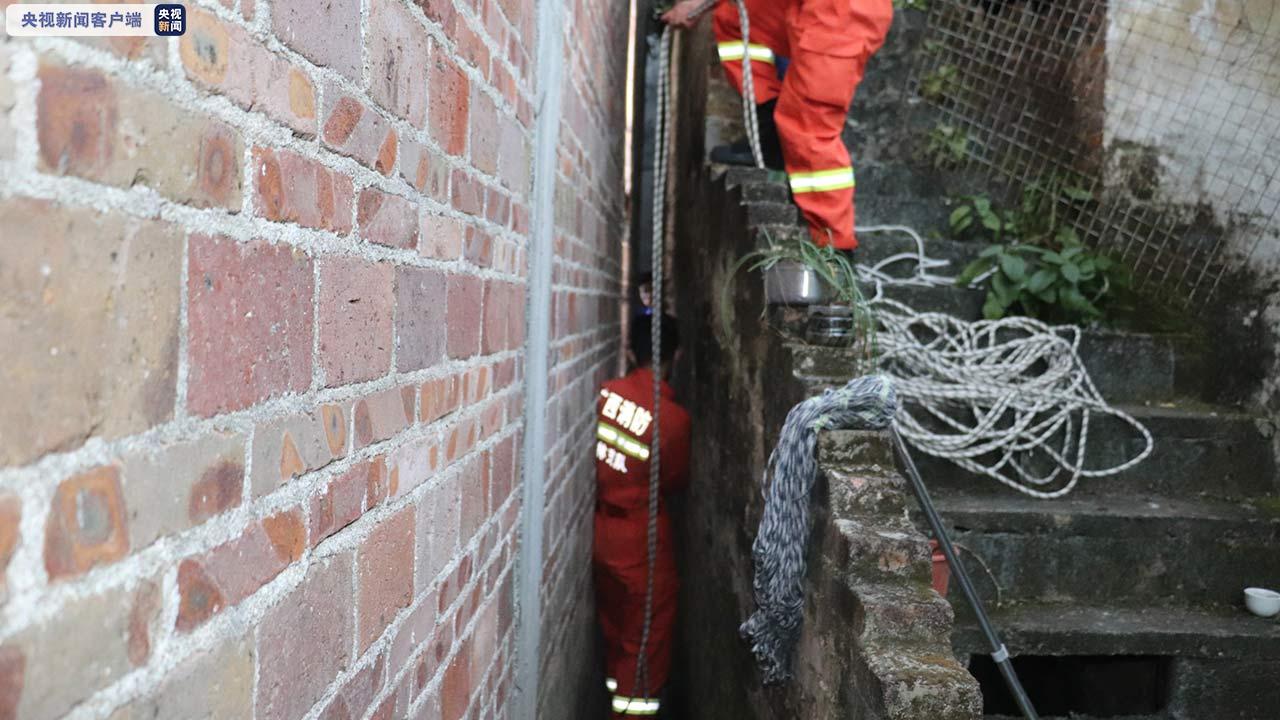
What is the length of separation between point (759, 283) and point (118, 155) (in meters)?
3.05

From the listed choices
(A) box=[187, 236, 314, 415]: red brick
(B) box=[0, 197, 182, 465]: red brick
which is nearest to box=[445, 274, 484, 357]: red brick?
(A) box=[187, 236, 314, 415]: red brick

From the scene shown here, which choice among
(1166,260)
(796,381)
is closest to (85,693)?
(796,381)

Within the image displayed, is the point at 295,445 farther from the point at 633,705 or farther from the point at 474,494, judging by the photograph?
the point at 633,705

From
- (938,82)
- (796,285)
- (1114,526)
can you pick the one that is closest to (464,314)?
(796,285)

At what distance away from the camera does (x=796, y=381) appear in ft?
10.2

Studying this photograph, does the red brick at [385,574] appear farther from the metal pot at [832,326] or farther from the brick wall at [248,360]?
the metal pot at [832,326]

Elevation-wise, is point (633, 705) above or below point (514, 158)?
below

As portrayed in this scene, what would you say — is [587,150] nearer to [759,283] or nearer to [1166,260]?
[759,283]

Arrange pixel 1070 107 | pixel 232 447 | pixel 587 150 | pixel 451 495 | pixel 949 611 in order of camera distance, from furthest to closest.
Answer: pixel 1070 107 < pixel 587 150 < pixel 949 611 < pixel 451 495 < pixel 232 447

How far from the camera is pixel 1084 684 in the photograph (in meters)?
4.06

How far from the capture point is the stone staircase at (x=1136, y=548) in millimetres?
3354

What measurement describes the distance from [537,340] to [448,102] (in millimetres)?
1019

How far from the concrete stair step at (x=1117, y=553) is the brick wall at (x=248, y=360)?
92.3 inches

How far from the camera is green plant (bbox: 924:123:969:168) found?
17.7ft
